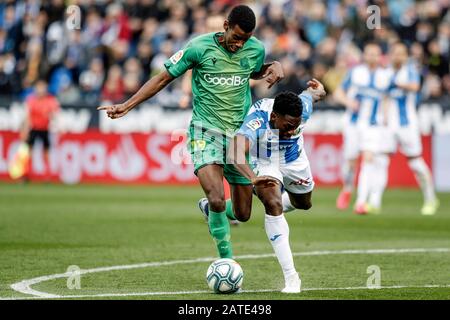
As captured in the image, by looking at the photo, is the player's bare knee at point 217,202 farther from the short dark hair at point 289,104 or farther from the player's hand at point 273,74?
the player's hand at point 273,74

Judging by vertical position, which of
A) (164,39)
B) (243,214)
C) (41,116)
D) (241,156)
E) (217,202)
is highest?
(164,39)

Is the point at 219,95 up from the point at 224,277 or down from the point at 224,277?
up

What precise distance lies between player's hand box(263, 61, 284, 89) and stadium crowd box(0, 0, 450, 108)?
14.2 meters

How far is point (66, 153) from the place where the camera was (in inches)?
966

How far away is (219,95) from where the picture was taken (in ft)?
32.4

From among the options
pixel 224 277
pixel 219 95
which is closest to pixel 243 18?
pixel 219 95

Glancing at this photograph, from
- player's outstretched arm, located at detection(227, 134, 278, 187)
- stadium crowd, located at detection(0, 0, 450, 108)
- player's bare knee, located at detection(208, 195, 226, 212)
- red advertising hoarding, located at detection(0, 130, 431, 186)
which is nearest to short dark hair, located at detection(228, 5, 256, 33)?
player's outstretched arm, located at detection(227, 134, 278, 187)

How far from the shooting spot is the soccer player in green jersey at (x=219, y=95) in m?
9.57

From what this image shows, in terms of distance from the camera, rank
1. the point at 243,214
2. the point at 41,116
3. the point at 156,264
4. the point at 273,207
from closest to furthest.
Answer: the point at 273,207, the point at 243,214, the point at 156,264, the point at 41,116

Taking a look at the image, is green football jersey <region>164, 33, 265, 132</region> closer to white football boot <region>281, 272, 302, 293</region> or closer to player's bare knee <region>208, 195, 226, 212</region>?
player's bare knee <region>208, 195, 226, 212</region>

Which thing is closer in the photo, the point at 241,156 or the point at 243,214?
the point at 241,156

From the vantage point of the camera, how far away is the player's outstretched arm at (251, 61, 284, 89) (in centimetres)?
1007

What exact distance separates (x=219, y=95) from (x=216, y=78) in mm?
156

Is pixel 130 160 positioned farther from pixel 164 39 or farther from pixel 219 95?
pixel 219 95
